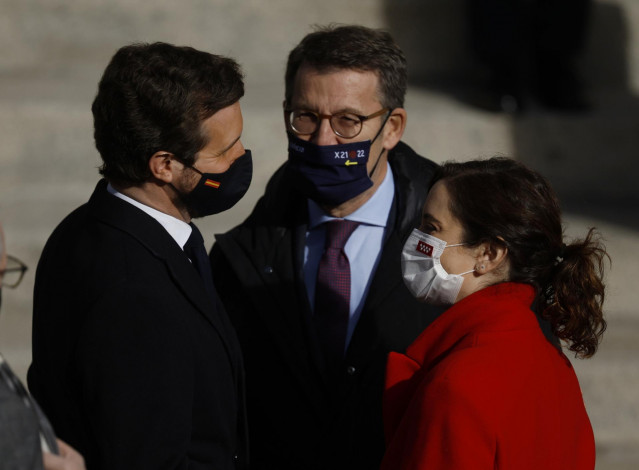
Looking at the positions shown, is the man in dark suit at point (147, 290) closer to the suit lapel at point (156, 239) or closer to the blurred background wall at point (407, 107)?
the suit lapel at point (156, 239)

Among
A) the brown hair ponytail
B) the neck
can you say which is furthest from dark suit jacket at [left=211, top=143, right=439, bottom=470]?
the brown hair ponytail

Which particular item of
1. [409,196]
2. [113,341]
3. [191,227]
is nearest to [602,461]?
[409,196]

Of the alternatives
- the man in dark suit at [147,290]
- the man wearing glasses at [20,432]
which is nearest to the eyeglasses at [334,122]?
the man in dark suit at [147,290]

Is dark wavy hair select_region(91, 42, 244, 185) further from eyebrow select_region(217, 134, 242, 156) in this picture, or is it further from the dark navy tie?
the dark navy tie

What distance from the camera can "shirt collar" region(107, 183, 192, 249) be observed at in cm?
210

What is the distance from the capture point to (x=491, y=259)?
197 centimetres

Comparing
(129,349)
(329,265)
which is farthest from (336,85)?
(129,349)

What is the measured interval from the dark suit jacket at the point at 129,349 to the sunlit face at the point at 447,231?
0.58 metres

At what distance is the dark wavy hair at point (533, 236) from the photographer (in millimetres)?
1921

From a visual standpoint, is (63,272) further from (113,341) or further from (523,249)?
(523,249)

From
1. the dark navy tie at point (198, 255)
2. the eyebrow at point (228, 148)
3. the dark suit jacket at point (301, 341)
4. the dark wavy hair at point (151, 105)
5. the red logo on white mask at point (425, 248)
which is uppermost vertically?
the dark wavy hair at point (151, 105)

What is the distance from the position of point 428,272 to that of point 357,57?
0.89 m

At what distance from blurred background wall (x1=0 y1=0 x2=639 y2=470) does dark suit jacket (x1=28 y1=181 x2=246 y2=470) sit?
5.72 feet

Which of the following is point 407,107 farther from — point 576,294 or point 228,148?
point 576,294
